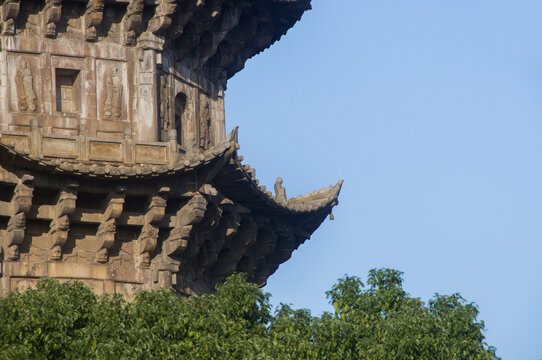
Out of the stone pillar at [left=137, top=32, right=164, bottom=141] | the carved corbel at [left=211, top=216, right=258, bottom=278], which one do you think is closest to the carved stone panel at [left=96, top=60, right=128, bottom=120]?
the stone pillar at [left=137, top=32, right=164, bottom=141]

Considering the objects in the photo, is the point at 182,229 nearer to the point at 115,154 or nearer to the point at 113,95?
the point at 115,154

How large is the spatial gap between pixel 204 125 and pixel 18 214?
21.2 ft

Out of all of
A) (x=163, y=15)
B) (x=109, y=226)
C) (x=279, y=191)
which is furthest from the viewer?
(x=279, y=191)

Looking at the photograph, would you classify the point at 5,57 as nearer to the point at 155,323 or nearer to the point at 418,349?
the point at 155,323

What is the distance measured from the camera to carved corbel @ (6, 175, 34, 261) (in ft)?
114

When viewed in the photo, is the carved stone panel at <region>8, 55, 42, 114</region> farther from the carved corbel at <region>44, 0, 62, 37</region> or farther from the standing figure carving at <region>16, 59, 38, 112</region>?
the carved corbel at <region>44, 0, 62, 37</region>

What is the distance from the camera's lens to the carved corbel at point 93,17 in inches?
1470

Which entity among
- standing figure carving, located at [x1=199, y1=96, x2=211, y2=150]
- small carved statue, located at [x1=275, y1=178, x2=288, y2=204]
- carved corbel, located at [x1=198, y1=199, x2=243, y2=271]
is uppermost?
standing figure carving, located at [x1=199, y1=96, x2=211, y2=150]

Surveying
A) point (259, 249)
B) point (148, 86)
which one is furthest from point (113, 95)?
point (259, 249)

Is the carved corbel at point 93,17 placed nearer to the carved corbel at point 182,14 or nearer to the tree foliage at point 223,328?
the carved corbel at point 182,14

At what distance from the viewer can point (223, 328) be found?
32281 millimetres

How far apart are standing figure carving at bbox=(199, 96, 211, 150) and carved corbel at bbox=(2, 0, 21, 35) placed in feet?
17.2

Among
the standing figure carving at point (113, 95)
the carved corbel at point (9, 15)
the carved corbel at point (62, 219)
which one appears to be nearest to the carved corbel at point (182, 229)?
the carved corbel at point (62, 219)

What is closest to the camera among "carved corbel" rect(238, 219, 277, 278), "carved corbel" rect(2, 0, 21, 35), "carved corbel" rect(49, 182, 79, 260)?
"carved corbel" rect(49, 182, 79, 260)
